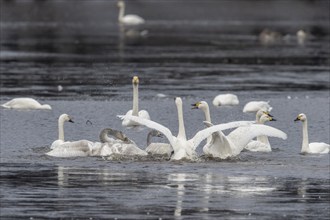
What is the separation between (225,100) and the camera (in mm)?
24156

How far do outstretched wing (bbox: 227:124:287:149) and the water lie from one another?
32 cm

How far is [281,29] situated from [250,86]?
26365 millimetres

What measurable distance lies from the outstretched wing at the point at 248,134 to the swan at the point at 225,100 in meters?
5.53

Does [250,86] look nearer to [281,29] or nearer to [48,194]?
[48,194]

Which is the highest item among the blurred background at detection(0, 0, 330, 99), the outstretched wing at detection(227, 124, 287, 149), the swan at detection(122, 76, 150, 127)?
the blurred background at detection(0, 0, 330, 99)

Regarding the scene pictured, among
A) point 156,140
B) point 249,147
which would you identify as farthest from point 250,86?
point 249,147

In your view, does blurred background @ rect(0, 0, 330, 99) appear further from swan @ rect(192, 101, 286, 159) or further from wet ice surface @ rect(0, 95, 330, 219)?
swan @ rect(192, 101, 286, 159)

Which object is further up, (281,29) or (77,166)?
(281,29)

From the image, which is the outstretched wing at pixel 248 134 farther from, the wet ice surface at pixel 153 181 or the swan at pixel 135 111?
the swan at pixel 135 111

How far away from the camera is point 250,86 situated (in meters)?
28.4

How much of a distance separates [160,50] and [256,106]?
1680 centimetres

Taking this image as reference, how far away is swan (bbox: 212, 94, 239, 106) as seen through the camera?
79.2 ft

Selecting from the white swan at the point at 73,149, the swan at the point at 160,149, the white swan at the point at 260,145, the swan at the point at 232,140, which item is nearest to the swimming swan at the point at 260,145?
the white swan at the point at 260,145

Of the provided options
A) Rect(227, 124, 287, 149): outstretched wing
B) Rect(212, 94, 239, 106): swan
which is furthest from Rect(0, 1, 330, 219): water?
Rect(227, 124, 287, 149): outstretched wing
